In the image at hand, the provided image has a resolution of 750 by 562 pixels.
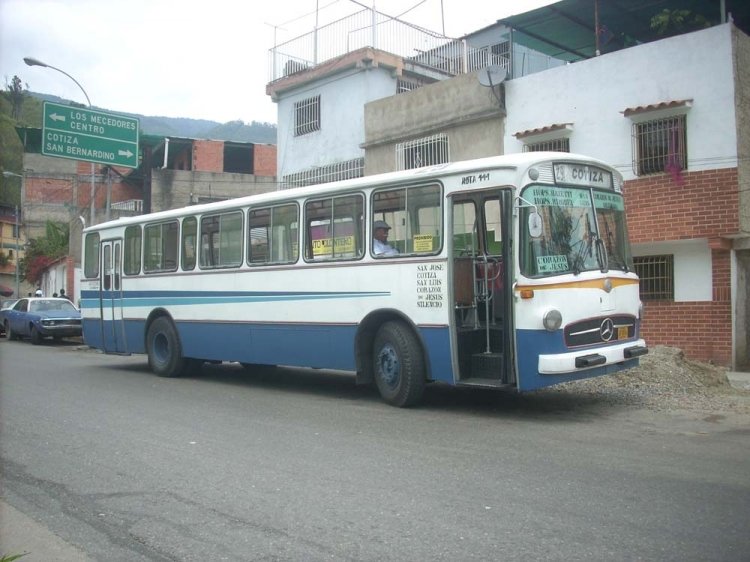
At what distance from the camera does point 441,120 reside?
58.4 feet

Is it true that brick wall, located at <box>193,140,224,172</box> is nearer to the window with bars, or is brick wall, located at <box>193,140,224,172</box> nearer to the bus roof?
the bus roof

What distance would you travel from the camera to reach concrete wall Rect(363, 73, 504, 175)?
16.8 metres

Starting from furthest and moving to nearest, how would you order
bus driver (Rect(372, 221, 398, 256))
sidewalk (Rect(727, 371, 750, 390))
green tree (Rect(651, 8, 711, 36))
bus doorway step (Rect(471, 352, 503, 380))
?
green tree (Rect(651, 8, 711, 36)), sidewalk (Rect(727, 371, 750, 390)), bus driver (Rect(372, 221, 398, 256)), bus doorway step (Rect(471, 352, 503, 380))

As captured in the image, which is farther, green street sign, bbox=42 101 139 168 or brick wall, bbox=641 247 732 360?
green street sign, bbox=42 101 139 168

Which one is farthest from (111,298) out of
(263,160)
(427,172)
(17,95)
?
→ (17,95)

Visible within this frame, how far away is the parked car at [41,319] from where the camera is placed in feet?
73.6

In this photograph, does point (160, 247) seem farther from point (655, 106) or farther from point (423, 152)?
point (655, 106)

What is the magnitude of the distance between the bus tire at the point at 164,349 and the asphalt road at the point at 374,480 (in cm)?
271

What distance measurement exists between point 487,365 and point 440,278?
1.13 meters

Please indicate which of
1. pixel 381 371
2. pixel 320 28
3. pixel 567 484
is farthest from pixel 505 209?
pixel 320 28

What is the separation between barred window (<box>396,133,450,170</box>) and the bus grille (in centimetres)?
979

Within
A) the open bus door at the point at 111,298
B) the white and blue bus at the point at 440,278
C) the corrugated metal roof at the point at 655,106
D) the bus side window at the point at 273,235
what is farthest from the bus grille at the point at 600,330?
the open bus door at the point at 111,298

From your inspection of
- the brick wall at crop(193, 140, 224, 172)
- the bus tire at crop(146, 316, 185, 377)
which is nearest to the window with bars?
the bus tire at crop(146, 316, 185, 377)

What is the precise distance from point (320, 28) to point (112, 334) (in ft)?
41.8
